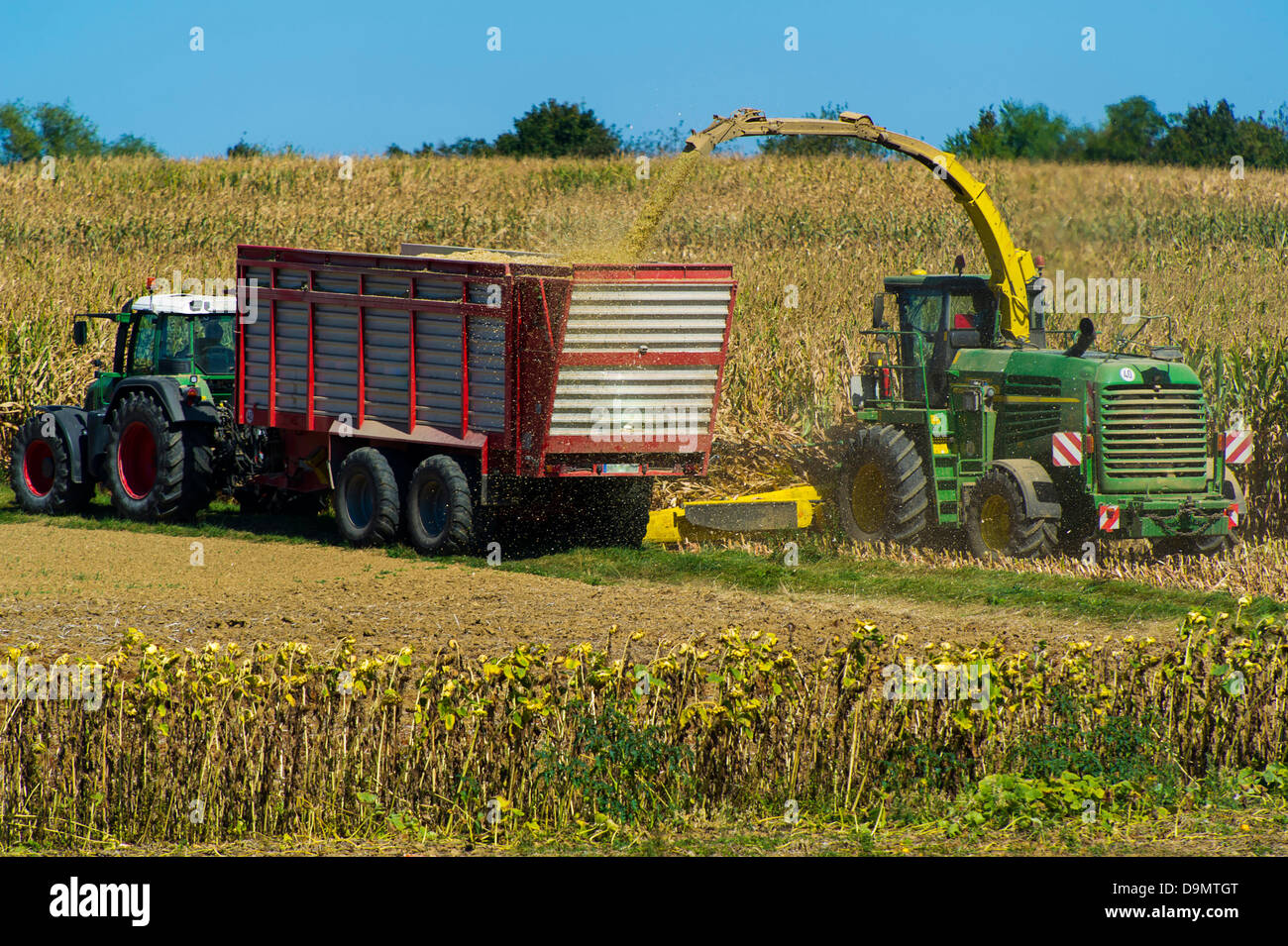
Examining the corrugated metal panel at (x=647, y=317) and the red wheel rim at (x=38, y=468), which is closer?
the corrugated metal panel at (x=647, y=317)

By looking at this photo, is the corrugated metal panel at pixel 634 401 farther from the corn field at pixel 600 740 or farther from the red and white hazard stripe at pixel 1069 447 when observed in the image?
the corn field at pixel 600 740

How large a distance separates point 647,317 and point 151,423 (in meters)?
5.42

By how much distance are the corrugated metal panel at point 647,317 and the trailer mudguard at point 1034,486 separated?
2.61 m

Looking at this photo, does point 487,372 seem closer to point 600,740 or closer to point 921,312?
point 921,312

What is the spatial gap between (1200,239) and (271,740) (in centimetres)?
2145

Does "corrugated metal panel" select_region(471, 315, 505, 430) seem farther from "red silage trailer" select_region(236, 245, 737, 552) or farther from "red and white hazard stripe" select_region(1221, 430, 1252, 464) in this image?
"red and white hazard stripe" select_region(1221, 430, 1252, 464)

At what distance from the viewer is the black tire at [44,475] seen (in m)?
15.6

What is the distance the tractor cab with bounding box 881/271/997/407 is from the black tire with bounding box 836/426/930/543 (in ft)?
1.89

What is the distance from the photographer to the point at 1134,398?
12117 millimetres

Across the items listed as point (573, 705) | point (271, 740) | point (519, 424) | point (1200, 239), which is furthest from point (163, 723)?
point (1200, 239)

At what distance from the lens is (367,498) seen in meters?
13.8

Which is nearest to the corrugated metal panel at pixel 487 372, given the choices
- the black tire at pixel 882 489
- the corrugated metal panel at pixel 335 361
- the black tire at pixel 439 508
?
the black tire at pixel 439 508

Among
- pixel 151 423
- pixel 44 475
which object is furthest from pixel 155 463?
pixel 44 475

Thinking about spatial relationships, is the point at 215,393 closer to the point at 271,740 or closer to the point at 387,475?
the point at 387,475
